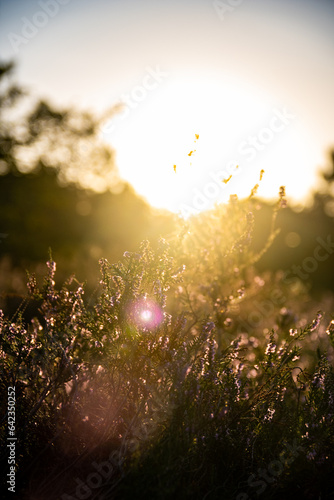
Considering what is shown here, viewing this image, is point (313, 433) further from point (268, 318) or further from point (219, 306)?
point (268, 318)

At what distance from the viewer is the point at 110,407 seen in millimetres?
3182

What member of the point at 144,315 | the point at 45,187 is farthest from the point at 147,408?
the point at 45,187

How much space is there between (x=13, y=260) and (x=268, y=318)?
10.5 m

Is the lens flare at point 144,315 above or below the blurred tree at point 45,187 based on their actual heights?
below

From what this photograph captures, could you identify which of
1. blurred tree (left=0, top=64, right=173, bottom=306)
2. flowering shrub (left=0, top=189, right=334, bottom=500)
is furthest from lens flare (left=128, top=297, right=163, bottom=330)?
blurred tree (left=0, top=64, right=173, bottom=306)

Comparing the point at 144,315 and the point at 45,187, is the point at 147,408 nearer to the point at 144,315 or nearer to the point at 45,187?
the point at 144,315

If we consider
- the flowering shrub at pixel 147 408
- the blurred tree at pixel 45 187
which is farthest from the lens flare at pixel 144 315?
the blurred tree at pixel 45 187

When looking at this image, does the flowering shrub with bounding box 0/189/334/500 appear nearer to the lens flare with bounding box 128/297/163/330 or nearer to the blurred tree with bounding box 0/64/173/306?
the lens flare with bounding box 128/297/163/330

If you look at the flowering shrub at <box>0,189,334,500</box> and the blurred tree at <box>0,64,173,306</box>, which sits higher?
the blurred tree at <box>0,64,173,306</box>

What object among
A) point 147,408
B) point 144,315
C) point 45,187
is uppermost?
point 45,187

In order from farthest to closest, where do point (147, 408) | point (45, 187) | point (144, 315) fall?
1. point (45, 187)
2. point (147, 408)
3. point (144, 315)

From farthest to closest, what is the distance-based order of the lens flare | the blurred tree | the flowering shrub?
the blurred tree → the lens flare → the flowering shrub

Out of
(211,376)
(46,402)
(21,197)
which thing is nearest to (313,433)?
(211,376)

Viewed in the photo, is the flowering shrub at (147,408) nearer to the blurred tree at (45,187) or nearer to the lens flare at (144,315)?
the lens flare at (144,315)
